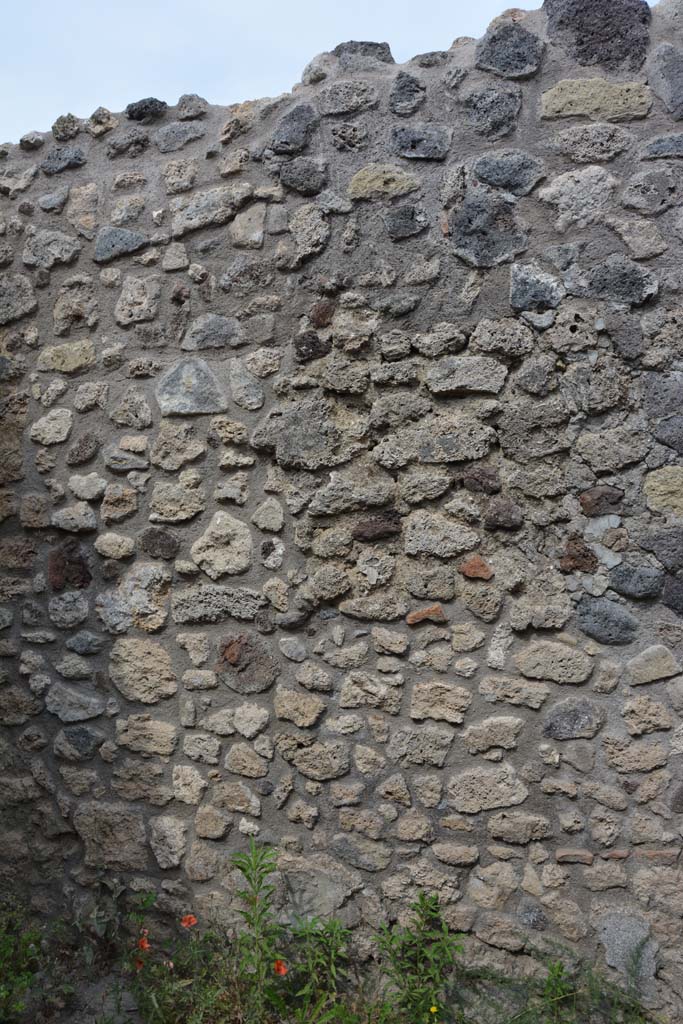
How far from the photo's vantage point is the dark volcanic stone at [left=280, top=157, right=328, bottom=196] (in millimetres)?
2750

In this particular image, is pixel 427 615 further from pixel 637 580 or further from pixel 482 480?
pixel 637 580

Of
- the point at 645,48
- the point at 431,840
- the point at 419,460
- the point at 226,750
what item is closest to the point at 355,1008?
the point at 431,840

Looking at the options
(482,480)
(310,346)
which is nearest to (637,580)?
(482,480)

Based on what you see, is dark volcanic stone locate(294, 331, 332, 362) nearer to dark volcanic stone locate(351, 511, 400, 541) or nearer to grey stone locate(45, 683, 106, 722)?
dark volcanic stone locate(351, 511, 400, 541)

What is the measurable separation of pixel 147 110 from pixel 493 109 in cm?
127

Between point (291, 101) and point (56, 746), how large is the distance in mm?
2337

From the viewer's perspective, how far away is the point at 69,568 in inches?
116

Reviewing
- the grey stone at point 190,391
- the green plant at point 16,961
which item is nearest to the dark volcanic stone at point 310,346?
the grey stone at point 190,391

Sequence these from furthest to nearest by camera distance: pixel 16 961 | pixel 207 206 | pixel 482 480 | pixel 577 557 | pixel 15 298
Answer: pixel 15 298
pixel 207 206
pixel 16 961
pixel 482 480
pixel 577 557

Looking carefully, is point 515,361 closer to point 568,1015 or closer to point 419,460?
point 419,460

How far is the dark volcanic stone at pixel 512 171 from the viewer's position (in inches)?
99.4

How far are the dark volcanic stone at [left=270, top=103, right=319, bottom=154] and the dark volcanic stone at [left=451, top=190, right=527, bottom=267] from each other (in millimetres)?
615

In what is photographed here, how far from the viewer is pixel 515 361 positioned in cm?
249

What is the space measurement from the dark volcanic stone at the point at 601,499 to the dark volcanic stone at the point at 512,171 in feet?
3.00
